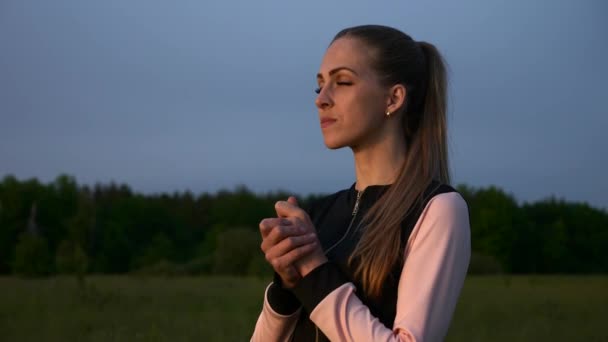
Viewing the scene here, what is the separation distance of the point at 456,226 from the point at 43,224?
4126 centimetres

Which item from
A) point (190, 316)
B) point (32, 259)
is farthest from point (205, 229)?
point (190, 316)

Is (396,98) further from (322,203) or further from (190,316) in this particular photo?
(190,316)

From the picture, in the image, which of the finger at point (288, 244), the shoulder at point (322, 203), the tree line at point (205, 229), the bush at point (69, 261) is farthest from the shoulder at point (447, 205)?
the tree line at point (205, 229)

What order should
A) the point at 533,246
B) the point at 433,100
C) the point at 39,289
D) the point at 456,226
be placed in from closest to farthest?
the point at 456,226 → the point at 433,100 → the point at 39,289 → the point at 533,246

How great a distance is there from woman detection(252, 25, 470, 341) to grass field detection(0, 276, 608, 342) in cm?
524

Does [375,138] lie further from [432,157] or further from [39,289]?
[39,289]

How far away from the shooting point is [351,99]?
71.8 inches

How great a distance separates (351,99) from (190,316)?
8485 mm

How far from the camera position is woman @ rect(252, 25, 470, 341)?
1.61 meters

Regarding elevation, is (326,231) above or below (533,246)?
above

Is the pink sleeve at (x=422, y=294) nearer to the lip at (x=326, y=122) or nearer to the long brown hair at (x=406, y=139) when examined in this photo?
the long brown hair at (x=406, y=139)

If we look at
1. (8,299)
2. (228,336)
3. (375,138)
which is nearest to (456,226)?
(375,138)

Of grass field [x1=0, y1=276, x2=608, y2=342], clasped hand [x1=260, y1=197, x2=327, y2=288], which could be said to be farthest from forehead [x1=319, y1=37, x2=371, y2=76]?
grass field [x1=0, y1=276, x2=608, y2=342]

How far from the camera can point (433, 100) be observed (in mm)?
1927
